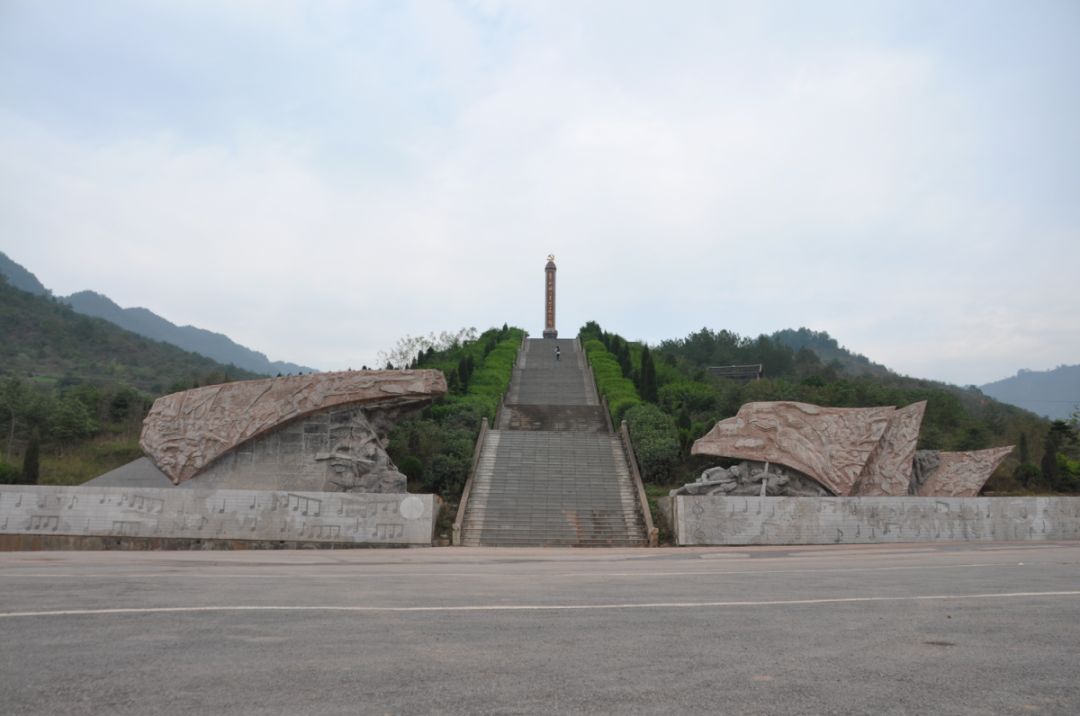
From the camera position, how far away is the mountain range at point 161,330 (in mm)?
128875

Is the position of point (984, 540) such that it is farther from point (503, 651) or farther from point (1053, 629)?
point (503, 651)

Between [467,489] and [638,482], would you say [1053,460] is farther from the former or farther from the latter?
[467,489]

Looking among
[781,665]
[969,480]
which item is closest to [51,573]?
[781,665]

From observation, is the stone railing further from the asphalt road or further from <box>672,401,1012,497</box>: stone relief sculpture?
the asphalt road

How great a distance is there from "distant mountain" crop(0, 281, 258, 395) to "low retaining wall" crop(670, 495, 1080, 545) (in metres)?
43.2

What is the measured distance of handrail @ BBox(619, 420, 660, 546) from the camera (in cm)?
1667

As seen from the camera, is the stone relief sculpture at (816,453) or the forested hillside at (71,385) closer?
the stone relief sculpture at (816,453)

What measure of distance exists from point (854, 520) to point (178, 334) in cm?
17673

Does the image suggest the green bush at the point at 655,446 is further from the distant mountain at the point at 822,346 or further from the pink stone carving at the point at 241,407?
the distant mountain at the point at 822,346

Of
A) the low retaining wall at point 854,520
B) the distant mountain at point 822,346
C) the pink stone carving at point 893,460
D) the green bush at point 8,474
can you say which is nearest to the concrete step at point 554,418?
the low retaining wall at point 854,520

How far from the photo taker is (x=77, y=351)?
61750 mm

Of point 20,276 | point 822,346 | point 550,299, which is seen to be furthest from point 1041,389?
point 20,276

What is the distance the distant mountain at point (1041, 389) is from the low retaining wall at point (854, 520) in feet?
533

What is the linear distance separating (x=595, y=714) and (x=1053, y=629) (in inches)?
130
